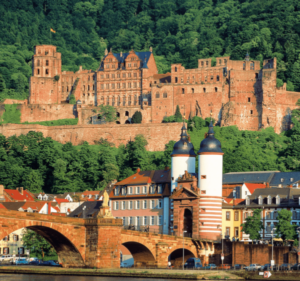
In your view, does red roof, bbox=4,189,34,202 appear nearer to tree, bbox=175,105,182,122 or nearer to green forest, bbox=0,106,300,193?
green forest, bbox=0,106,300,193

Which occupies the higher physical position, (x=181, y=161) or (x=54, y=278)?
(x=181, y=161)

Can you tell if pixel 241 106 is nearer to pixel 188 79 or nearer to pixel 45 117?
pixel 188 79

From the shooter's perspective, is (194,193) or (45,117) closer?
(194,193)

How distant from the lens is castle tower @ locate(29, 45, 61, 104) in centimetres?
17125

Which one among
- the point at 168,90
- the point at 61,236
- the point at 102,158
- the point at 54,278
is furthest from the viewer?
the point at 168,90

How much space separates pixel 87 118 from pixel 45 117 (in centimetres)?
1001

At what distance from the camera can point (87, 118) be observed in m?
161

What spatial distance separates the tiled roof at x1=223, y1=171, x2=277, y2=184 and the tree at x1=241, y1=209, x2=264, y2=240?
2095cm

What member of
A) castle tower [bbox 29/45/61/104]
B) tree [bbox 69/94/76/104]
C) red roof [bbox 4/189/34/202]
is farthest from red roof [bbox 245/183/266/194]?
castle tower [bbox 29/45/61/104]

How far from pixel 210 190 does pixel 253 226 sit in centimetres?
566

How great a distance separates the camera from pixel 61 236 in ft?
237

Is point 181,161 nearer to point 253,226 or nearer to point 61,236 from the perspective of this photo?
point 253,226

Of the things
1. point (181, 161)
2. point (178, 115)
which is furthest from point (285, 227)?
point (178, 115)

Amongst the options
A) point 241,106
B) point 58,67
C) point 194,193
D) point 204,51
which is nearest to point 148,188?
point 194,193
